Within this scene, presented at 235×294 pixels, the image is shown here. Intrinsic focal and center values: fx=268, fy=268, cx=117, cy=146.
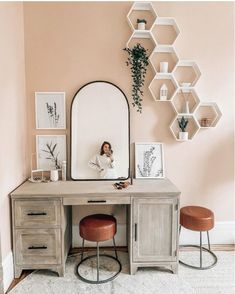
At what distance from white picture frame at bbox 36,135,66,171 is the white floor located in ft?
3.26

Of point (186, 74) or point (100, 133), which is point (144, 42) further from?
point (100, 133)

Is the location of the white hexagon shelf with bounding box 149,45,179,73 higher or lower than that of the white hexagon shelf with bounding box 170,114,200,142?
higher

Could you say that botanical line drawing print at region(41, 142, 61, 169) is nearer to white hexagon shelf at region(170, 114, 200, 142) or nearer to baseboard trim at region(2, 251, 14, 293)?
baseboard trim at region(2, 251, 14, 293)

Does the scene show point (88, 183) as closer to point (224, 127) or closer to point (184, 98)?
point (184, 98)

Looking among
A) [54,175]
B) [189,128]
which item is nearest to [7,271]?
[54,175]

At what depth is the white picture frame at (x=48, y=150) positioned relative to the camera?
2.76 m

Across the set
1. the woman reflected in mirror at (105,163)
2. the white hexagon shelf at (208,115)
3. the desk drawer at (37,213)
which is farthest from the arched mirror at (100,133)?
the white hexagon shelf at (208,115)

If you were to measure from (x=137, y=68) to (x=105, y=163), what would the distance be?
1009 millimetres

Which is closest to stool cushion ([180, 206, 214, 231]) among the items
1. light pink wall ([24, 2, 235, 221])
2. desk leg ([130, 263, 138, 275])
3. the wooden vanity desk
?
the wooden vanity desk

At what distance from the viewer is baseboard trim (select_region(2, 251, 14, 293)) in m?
2.13

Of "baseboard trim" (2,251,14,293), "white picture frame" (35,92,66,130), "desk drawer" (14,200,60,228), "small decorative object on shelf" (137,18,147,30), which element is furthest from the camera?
"white picture frame" (35,92,66,130)

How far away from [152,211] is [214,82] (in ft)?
4.87

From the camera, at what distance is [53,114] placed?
2.73 m

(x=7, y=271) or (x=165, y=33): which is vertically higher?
(x=165, y=33)
